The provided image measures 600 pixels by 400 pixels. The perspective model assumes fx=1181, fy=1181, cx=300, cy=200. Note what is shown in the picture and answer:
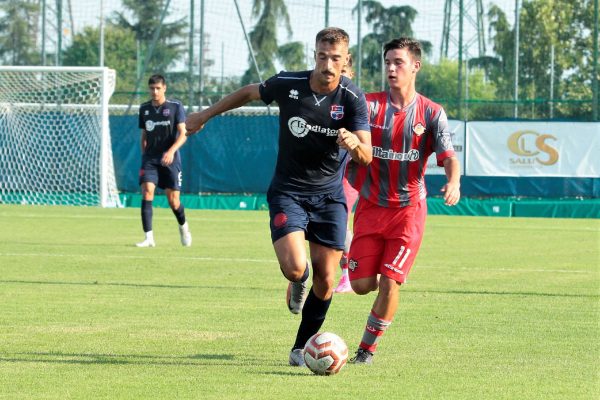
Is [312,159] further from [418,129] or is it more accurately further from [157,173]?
[157,173]

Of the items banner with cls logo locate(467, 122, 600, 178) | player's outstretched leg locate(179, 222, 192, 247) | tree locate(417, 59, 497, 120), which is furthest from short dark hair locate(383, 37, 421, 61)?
tree locate(417, 59, 497, 120)

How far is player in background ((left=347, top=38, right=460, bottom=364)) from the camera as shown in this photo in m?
7.96

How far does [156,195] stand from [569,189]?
422 inches

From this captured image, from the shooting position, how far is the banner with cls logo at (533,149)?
28.2 m

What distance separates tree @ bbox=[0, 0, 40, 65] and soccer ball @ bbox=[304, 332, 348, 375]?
44459 mm

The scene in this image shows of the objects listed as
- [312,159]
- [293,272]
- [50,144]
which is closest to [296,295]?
[293,272]

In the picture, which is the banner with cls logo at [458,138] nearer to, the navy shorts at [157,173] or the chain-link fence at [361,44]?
the chain-link fence at [361,44]

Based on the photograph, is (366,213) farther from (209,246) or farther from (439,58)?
(439,58)

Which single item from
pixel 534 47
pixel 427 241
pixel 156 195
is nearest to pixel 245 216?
pixel 156 195

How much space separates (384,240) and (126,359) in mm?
1906

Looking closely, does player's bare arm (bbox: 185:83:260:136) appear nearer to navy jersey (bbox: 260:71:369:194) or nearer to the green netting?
navy jersey (bbox: 260:71:369:194)

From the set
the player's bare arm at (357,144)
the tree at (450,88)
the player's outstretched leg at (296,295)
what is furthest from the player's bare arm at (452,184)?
the tree at (450,88)

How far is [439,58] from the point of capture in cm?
3212

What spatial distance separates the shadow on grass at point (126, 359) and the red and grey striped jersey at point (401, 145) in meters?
1.49
